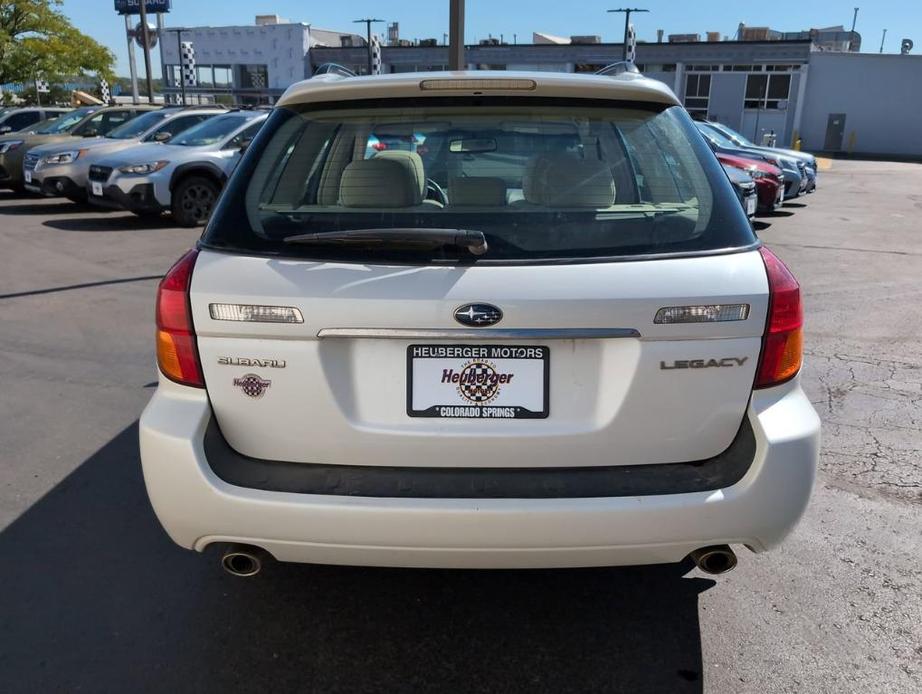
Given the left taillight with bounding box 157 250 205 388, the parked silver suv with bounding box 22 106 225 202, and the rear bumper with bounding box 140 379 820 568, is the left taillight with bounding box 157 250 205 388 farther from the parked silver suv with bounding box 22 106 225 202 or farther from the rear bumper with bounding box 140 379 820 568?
the parked silver suv with bounding box 22 106 225 202

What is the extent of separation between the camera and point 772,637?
2744mm

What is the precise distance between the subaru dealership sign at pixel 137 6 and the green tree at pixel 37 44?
2641 millimetres

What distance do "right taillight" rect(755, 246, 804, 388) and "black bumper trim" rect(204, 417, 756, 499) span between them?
16 cm

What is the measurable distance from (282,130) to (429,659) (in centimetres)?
183

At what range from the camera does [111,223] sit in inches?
496

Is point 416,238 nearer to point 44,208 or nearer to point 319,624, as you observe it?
point 319,624

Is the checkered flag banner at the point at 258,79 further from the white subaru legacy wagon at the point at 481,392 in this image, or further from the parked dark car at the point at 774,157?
the white subaru legacy wagon at the point at 481,392

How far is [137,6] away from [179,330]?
143ft

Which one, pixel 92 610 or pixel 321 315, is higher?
pixel 321 315

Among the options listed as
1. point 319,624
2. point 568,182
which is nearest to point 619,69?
point 568,182

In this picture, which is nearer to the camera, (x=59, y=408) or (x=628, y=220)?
(x=628, y=220)

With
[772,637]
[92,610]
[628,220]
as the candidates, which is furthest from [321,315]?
[772,637]

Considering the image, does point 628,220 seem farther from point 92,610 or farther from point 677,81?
point 677,81

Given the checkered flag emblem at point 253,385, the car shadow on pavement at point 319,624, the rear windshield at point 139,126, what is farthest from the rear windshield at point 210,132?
the checkered flag emblem at point 253,385
